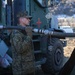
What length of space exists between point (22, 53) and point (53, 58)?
12.9 feet

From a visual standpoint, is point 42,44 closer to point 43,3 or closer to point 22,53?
point 43,3

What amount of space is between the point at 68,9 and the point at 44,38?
144ft

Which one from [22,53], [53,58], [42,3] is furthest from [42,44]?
[22,53]

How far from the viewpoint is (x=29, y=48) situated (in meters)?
6.48

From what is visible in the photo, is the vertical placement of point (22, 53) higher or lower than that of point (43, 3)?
lower

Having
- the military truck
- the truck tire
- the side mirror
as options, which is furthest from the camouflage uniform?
the side mirror

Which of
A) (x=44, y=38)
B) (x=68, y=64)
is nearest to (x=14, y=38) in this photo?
(x=68, y=64)

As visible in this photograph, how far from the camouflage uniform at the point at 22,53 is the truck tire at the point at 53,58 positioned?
363cm

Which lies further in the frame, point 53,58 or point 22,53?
point 53,58

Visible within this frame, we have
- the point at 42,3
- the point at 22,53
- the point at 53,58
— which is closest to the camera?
the point at 22,53

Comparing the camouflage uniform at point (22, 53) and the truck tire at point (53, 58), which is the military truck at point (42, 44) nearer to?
the truck tire at point (53, 58)

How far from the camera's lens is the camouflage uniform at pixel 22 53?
20.9ft

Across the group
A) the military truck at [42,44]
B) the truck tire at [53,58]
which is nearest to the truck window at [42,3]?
the military truck at [42,44]

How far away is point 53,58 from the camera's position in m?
10.3
